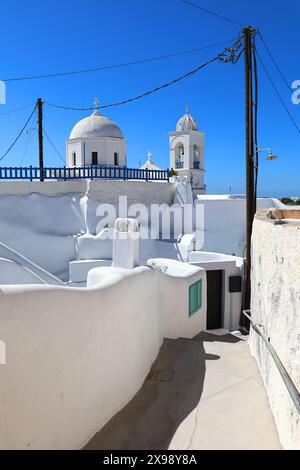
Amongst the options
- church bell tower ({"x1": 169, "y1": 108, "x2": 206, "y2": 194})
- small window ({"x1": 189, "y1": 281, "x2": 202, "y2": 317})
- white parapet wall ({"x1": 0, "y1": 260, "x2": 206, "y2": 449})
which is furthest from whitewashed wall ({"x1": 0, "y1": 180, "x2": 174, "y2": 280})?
church bell tower ({"x1": 169, "y1": 108, "x2": 206, "y2": 194})

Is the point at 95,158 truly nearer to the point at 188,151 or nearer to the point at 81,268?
the point at 188,151

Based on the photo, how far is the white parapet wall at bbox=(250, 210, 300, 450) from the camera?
3.39 metres

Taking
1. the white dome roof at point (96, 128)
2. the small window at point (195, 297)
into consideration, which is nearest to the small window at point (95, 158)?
the white dome roof at point (96, 128)

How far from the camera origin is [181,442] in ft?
13.6

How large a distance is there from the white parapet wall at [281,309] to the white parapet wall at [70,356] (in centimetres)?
179

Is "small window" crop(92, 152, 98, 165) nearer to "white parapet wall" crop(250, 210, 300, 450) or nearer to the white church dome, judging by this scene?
the white church dome

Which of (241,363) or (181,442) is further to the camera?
(241,363)

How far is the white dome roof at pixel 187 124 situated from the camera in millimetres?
27000

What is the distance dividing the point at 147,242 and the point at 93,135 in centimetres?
1147

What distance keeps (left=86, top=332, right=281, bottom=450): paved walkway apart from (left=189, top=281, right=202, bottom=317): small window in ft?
4.55

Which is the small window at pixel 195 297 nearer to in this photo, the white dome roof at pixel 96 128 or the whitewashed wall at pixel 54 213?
the whitewashed wall at pixel 54 213

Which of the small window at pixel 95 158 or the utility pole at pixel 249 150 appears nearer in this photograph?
the utility pole at pixel 249 150

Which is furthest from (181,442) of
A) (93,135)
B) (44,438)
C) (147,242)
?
(93,135)
